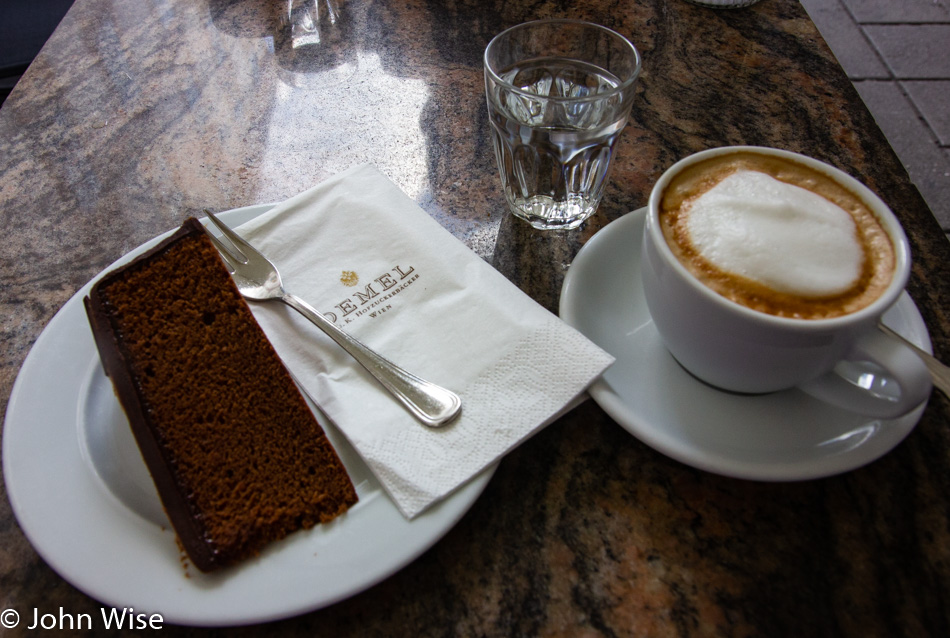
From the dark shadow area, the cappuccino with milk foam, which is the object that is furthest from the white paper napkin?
the dark shadow area

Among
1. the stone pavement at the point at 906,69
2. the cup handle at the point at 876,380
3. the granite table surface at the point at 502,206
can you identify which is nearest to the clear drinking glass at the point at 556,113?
A: the granite table surface at the point at 502,206

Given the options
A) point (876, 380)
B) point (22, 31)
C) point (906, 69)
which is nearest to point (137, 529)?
point (876, 380)

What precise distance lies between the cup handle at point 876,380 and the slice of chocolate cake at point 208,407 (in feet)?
1.40

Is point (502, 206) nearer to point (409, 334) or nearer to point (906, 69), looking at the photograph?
point (409, 334)

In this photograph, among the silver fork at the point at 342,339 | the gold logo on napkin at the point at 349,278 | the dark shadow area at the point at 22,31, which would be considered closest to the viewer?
the silver fork at the point at 342,339

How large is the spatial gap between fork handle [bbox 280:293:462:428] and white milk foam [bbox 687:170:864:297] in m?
0.26

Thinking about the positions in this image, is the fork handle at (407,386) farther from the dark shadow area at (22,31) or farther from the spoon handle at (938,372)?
the dark shadow area at (22,31)

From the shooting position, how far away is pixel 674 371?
2.00 feet

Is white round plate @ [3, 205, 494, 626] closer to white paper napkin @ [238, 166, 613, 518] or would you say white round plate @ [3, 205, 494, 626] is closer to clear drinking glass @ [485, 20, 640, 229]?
white paper napkin @ [238, 166, 613, 518]

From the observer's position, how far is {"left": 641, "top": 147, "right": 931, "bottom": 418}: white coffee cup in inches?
18.5

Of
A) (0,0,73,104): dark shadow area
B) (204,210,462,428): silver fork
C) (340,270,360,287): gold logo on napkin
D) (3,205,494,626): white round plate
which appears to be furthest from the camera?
(0,0,73,104): dark shadow area

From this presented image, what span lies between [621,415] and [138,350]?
453 millimetres

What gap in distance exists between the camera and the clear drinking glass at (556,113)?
711 mm

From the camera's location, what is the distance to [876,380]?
1.71 feet
